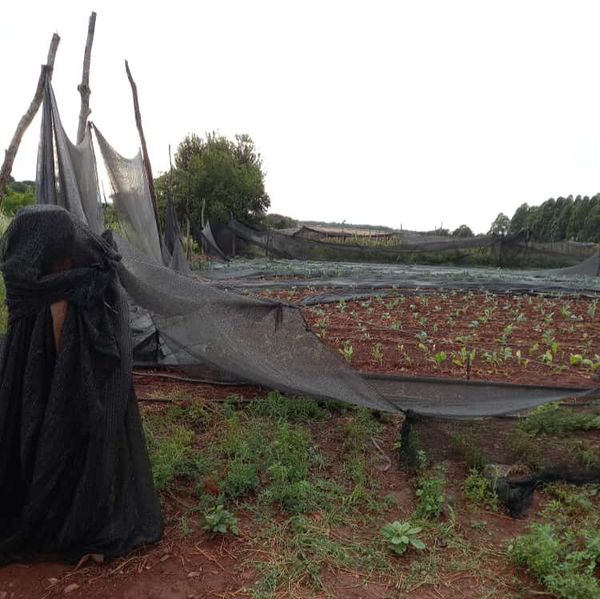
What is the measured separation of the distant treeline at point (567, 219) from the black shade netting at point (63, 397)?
72.8ft

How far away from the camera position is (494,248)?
17.5 meters

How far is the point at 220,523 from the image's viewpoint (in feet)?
7.22

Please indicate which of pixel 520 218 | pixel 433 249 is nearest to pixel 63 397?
pixel 433 249

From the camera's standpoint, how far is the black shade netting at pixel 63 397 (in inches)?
71.8

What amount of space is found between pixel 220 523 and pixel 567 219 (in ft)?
94.8

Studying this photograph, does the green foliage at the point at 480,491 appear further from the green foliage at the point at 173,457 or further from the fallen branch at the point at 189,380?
the fallen branch at the point at 189,380

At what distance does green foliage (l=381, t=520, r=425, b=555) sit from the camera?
2.11 metres

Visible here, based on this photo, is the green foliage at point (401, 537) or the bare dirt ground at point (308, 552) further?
the green foliage at point (401, 537)

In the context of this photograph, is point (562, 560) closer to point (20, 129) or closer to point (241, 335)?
point (241, 335)

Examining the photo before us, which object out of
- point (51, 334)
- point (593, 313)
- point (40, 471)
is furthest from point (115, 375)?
point (593, 313)

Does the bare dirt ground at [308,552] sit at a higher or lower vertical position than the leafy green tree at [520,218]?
lower

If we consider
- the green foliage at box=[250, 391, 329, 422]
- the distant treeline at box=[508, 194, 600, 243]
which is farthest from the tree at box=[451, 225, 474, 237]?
the green foliage at box=[250, 391, 329, 422]

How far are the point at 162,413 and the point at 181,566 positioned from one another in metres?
1.46

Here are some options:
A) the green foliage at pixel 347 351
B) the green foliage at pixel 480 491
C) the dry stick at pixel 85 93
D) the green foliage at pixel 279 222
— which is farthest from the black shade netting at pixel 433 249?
the green foliage at pixel 480 491
